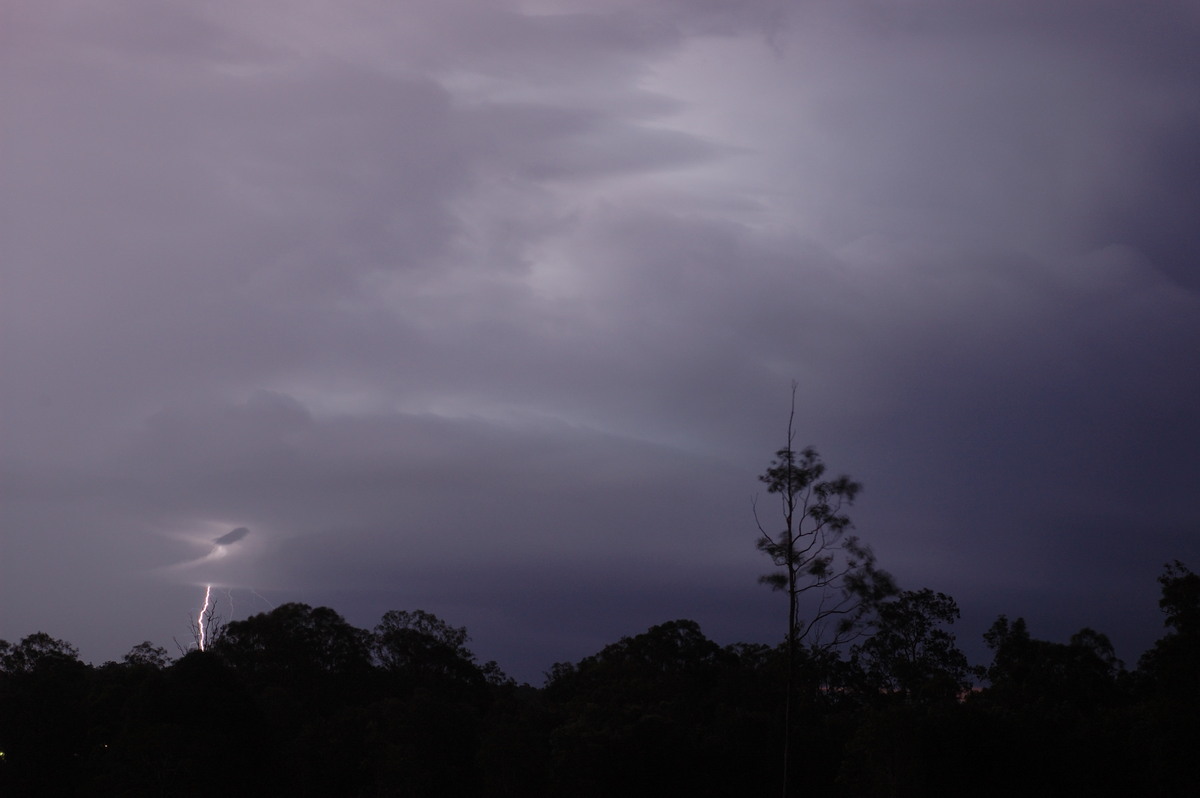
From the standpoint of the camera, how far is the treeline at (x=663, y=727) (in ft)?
120

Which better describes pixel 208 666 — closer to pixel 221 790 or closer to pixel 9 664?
pixel 221 790

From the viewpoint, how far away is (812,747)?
46469 millimetres

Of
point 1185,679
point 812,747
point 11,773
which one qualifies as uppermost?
point 1185,679

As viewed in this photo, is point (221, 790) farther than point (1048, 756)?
Yes

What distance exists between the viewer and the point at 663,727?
154 ft

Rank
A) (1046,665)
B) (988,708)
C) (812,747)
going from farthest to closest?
1. (1046,665)
2. (812,747)
3. (988,708)

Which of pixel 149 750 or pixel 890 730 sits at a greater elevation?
pixel 890 730

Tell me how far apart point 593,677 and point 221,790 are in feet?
81.3

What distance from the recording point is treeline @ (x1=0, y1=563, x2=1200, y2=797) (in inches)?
1442

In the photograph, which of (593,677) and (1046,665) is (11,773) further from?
(1046,665)

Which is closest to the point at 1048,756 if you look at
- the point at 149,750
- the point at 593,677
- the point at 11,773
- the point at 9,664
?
the point at 593,677

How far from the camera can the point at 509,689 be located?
2854 inches

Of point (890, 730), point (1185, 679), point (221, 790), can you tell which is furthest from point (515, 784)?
point (1185, 679)

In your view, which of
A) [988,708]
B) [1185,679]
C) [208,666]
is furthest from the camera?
[208,666]
